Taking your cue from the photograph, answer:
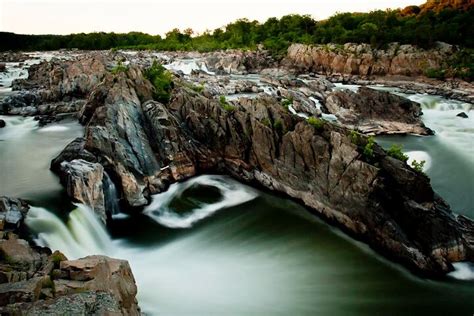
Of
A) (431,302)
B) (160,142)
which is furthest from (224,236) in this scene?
(431,302)

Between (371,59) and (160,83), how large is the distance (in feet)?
137

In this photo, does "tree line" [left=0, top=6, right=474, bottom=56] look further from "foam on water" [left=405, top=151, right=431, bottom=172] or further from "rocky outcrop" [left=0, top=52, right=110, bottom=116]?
"rocky outcrop" [left=0, top=52, right=110, bottom=116]

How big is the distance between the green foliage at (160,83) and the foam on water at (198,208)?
17.9 feet

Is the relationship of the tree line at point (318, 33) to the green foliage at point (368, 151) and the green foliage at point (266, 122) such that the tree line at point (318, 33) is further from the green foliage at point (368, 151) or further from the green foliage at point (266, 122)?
the green foliage at point (368, 151)

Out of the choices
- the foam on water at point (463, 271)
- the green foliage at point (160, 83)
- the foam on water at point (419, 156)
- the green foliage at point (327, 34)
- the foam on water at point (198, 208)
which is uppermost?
the green foliage at point (327, 34)

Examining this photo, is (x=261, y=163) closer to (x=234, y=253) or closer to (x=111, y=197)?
(x=234, y=253)

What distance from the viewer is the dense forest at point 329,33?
5872cm

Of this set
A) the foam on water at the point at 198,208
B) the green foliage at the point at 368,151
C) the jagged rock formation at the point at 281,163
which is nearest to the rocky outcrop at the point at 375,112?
the jagged rock formation at the point at 281,163

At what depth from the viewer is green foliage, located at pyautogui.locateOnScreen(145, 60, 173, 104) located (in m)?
21.0

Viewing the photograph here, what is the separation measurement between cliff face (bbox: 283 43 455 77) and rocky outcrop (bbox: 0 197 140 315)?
2047 inches

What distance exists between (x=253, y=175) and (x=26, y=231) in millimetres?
10148

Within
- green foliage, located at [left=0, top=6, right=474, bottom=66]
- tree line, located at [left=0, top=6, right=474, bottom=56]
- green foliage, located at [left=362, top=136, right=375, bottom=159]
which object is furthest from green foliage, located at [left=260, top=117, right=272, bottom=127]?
tree line, located at [left=0, top=6, right=474, bottom=56]

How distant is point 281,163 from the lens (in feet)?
58.1

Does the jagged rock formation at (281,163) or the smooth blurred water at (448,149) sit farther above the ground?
the jagged rock formation at (281,163)
